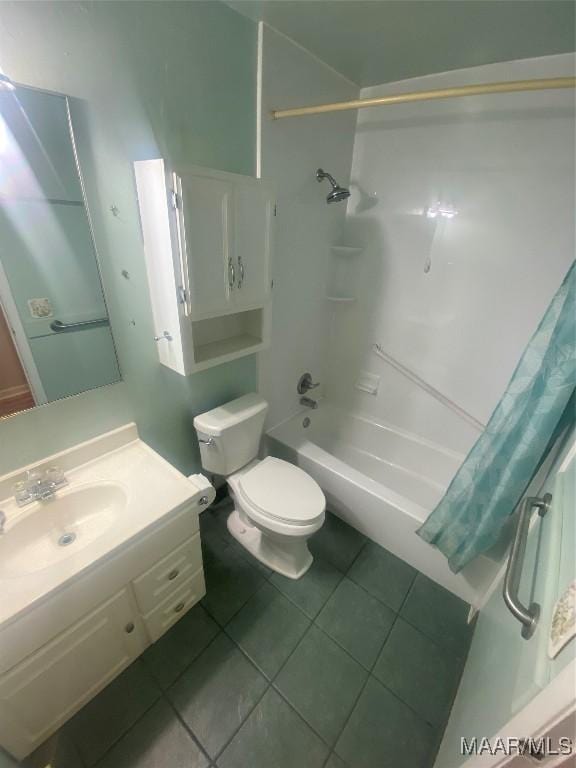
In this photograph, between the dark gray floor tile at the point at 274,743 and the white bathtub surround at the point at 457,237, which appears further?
the white bathtub surround at the point at 457,237

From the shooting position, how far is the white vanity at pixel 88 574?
2.73 feet

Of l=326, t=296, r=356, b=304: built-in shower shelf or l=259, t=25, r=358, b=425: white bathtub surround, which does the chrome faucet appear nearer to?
l=259, t=25, r=358, b=425: white bathtub surround

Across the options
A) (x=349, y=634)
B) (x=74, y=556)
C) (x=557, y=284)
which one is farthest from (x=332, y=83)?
(x=349, y=634)

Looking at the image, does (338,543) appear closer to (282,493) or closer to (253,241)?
(282,493)

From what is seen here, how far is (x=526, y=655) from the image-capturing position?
640 mm

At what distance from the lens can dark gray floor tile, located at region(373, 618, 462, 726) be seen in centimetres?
118

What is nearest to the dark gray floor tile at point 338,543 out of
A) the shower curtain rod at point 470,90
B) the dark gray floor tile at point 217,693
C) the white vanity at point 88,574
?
the dark gray floor tile at point 217,693

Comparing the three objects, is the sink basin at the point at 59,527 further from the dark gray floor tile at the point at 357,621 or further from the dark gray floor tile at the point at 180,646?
the dark gray floor tile at the point at 357,621

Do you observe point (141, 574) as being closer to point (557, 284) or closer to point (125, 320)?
point (125, 320)

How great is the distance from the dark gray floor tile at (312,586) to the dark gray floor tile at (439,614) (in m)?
0.34

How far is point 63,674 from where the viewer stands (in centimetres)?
95

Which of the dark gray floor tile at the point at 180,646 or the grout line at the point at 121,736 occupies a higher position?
the dark gray floor tile at the point at 180,646

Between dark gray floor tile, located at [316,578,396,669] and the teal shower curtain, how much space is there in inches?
15.9

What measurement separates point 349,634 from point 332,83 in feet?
8.25
